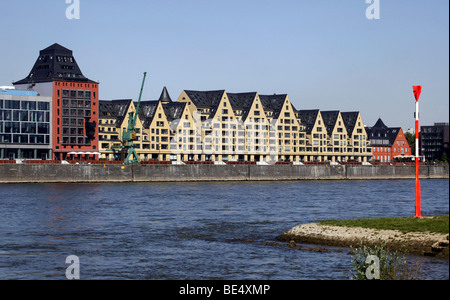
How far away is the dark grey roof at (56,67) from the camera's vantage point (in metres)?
192

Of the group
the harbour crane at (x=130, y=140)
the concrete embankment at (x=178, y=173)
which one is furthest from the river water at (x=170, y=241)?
the harbour crane at (x=130, y=140)

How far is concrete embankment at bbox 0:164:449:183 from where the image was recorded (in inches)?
5709

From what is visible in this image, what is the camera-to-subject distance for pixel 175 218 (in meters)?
65.1

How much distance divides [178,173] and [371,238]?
128 metres

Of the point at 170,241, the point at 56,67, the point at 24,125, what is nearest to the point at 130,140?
the point at 24,125

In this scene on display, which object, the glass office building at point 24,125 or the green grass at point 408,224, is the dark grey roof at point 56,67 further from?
the green grass at point 408,224

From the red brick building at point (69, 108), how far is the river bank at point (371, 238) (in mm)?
145442

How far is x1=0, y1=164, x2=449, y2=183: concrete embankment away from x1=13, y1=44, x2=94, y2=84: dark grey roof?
43.9 m

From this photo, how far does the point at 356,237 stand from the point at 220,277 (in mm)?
10860
